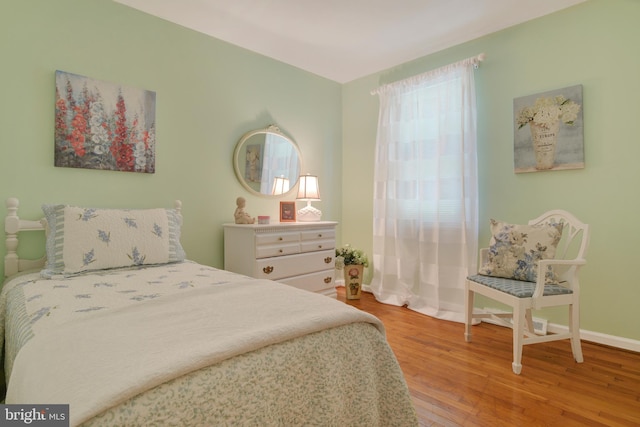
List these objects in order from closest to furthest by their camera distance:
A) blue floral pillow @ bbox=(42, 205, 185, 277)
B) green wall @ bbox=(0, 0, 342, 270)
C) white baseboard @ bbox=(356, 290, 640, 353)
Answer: blue floral pillow @ bbox=(42, 205, 185, 277), green wall @ bbox=(0, 0, 342, 270), white baseboard @ bbox=(356, 290, 640, 353)

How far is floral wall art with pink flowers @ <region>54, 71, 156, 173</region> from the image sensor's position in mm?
2188

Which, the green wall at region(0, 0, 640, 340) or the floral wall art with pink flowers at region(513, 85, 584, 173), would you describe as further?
→ the floral wall art with pink flowers at region(513, 85, 584, 173)

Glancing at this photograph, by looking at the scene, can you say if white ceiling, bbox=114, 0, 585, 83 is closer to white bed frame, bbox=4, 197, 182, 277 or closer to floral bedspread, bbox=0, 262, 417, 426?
white bed frame, bbox=4, 197, 182, 277

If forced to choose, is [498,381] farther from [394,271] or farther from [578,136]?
[578,136]

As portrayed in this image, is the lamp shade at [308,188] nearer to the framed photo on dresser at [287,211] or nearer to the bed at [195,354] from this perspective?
the framed photo on dresser at [287,211]

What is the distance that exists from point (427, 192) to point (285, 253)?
154cm

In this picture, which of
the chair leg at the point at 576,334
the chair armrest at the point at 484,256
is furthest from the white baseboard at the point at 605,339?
the chair armrest at the point at 484,256

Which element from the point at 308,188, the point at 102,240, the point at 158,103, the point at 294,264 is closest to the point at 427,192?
the point at 308,188

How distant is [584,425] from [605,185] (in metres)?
1.71

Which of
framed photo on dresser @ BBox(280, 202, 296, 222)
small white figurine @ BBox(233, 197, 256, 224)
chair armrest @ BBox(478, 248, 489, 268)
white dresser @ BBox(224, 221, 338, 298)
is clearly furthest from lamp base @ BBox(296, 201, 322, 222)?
chair armrest @ BBox(478, 248, 489, 268)

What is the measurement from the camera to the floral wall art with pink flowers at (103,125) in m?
2.19

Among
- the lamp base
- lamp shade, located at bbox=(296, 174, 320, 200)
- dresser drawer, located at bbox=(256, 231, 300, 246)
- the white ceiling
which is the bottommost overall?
dresser drawer, located at bbox=(256, 231, 300, 246)

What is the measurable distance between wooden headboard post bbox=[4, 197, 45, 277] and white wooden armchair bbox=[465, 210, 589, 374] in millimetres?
2971

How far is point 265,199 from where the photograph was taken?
3354mm
